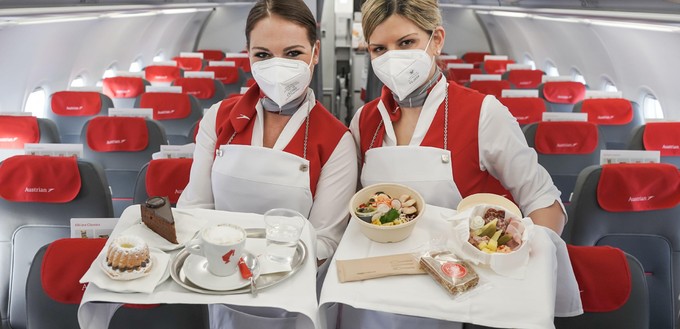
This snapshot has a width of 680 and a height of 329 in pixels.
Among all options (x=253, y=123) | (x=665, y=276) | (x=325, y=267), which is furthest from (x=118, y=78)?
(x=665, y=276)

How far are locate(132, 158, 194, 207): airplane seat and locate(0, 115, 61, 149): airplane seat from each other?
1.39m

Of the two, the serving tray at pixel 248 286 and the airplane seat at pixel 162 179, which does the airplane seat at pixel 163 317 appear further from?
the airplane seat at pixel 162 179

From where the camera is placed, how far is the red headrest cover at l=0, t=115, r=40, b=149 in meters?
3.37

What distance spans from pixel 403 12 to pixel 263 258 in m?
0.95

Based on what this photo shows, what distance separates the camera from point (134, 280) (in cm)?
118

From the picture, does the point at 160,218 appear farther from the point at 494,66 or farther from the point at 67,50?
the point at 494,66

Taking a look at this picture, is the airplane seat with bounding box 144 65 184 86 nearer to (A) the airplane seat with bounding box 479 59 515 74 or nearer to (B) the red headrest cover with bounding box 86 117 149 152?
(B) the red headrest cover with bounding box 86 117 149 152

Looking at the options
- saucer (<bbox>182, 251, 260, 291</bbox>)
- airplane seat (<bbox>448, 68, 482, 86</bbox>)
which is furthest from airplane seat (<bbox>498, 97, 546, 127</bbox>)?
saucer (<bbox>182, 251, 260, 291</bbox>)

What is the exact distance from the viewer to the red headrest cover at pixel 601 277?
5.16ft

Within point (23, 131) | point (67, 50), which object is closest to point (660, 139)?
point (23, 131)

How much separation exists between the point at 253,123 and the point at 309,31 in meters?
0.37

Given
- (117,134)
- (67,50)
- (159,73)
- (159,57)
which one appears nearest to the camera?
(117,134)

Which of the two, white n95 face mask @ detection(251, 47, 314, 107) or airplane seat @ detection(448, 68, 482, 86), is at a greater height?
white n95 face mask @ detection(251, 47, 314, 107)

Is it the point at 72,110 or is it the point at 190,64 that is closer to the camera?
the point at 72,110
